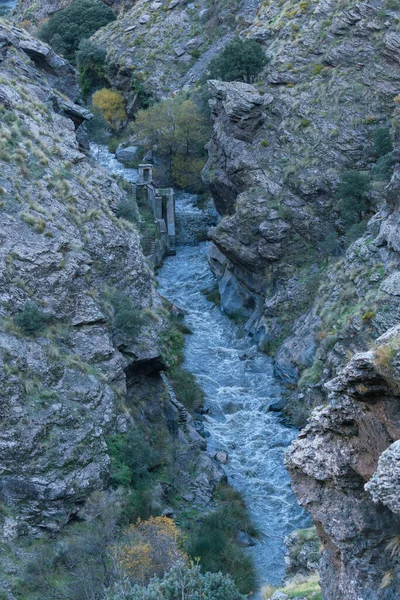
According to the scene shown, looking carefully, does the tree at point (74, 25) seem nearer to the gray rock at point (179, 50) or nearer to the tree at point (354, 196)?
the gray rock at point (179, 50)

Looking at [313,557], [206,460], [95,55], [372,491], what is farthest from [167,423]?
[95,55]

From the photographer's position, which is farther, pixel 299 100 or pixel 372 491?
pixel 299 100

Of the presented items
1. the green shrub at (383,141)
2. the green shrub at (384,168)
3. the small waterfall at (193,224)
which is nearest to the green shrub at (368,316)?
the green shrub at (384,168)

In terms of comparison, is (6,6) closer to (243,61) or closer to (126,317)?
(243,61)

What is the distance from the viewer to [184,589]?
64.8ft

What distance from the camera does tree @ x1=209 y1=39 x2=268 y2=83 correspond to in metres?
55.6

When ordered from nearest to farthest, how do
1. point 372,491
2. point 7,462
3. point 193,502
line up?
point 372,491 → point 7,462 → point 193,502

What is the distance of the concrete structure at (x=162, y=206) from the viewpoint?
6162 centimetres

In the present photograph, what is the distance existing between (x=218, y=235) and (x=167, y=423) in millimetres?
19030

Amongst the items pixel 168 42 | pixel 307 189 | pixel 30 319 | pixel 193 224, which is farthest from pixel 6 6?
pixel 30 319

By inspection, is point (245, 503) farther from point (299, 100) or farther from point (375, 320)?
point (299, 100)

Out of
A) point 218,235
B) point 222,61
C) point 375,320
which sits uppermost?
point 222,61

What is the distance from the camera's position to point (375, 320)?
35688 mm

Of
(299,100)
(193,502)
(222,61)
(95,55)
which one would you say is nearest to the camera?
(193,502)
